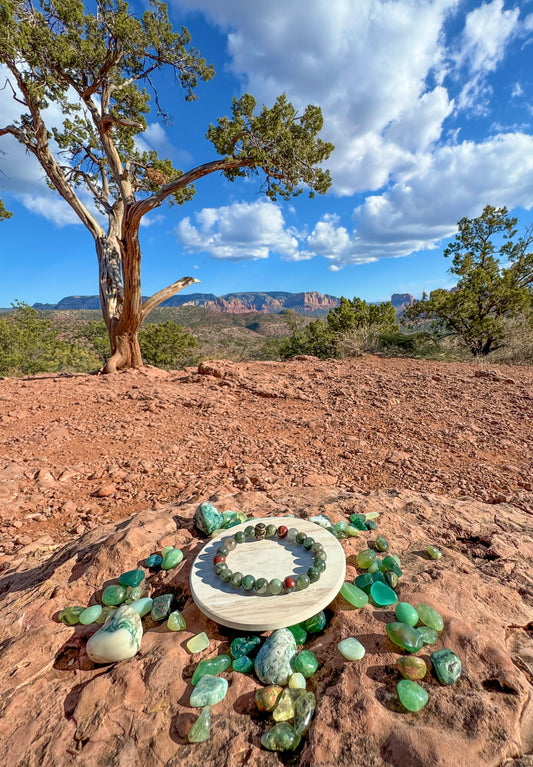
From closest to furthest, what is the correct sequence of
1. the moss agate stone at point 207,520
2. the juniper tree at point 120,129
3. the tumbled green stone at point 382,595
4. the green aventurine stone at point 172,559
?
the tumbled green stone at point 382,595, the green aventurine stone at point 172,559, the moss agate stone at point 207,520, the juniper tree at point 120,129

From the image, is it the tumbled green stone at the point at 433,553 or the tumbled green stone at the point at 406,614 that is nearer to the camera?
the tumbled green stone at the point at 406,614

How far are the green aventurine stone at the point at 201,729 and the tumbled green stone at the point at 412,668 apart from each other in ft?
2.23

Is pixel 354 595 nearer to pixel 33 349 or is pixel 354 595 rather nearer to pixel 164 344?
pixel 164 344

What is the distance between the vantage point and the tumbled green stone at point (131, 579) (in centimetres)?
160

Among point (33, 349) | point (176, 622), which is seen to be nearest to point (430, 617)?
point (176, 622)

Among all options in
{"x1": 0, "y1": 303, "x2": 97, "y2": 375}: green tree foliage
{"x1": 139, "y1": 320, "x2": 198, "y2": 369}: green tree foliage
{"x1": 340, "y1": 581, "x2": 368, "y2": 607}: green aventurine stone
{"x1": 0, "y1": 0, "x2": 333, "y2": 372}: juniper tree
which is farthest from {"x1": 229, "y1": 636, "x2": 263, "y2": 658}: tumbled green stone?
{"x1": 139, "y1": 320, "x2": 198, "y2": 369}: green tree foliage

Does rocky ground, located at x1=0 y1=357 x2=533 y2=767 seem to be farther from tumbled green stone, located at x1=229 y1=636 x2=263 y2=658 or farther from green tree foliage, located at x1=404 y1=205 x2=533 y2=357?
green tree foliage, located at x1=404 y1=205 x2=533 y2=357

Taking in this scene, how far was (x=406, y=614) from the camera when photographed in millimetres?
1351

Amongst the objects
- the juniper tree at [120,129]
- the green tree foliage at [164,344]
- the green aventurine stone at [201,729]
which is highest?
the juniper tree at [120,129]

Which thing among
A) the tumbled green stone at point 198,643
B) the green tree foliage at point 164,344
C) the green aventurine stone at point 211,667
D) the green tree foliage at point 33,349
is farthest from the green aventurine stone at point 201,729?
the green tree foliage at point 164,344

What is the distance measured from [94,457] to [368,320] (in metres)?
10.4

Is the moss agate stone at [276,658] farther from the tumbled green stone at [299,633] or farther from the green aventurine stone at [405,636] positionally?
the green aventurine stone at [405,636]

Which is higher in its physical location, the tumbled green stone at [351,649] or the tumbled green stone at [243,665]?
the tumbled green stone at [351,649]

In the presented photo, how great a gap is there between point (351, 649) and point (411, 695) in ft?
0.77
